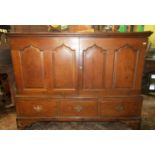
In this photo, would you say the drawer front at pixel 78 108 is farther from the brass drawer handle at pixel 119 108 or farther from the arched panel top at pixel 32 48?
the arched panel top at pixel 32 48

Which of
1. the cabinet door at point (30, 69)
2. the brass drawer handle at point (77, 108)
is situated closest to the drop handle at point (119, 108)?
the brass drawer handle at point (77, 108)

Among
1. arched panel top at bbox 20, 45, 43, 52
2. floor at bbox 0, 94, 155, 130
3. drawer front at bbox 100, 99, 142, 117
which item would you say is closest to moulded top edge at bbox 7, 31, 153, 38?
arched panel top at bbox 20, 45, 43, 52

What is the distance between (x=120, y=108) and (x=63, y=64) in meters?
0.91

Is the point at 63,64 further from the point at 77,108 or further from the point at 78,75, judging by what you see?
the point at 77,108

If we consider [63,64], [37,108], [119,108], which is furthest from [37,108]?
[119,108]

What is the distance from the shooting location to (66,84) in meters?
1.52

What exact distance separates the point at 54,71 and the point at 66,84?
0.71 feet

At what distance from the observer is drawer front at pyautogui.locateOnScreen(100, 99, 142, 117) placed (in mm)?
1549

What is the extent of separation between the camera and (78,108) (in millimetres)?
1578

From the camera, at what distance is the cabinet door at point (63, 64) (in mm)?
1385
